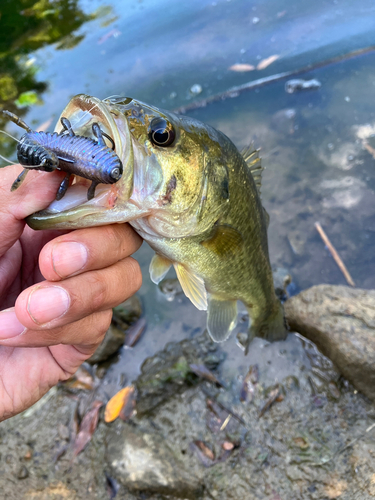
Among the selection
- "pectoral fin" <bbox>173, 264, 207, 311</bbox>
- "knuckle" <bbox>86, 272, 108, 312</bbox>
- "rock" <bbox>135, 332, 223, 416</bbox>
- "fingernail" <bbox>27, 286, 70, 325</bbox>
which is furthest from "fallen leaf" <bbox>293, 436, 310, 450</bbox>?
"fingernail" <bbox>27, 286, 70, 325</bbox>

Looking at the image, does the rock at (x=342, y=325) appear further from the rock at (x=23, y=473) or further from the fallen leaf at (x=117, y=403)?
the rock at (x=23, y=473)

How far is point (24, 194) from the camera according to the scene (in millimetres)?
1192

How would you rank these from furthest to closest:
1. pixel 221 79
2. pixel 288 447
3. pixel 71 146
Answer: pixel 221 79 → pixel 288 447 → pixel 71 146

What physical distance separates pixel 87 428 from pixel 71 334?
165cm

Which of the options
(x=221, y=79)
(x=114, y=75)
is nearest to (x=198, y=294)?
(x=221, y=79)

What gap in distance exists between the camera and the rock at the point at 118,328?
296cm

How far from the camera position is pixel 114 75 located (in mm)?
5117

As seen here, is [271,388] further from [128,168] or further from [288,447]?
[128,168]

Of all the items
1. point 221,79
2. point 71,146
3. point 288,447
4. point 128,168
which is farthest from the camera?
point 221,79

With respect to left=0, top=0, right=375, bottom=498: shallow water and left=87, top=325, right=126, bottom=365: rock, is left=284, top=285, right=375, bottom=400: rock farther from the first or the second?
left=87, top=325, right=126, bottom=365: rock

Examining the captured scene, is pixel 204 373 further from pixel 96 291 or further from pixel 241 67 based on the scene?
pixel 241 67

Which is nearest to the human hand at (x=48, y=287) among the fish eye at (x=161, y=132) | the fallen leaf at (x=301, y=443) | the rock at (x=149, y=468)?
the fish eye at (x=161, y=132)

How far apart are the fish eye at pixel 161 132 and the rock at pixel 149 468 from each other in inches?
85.9

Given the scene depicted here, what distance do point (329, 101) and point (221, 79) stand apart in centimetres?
153
